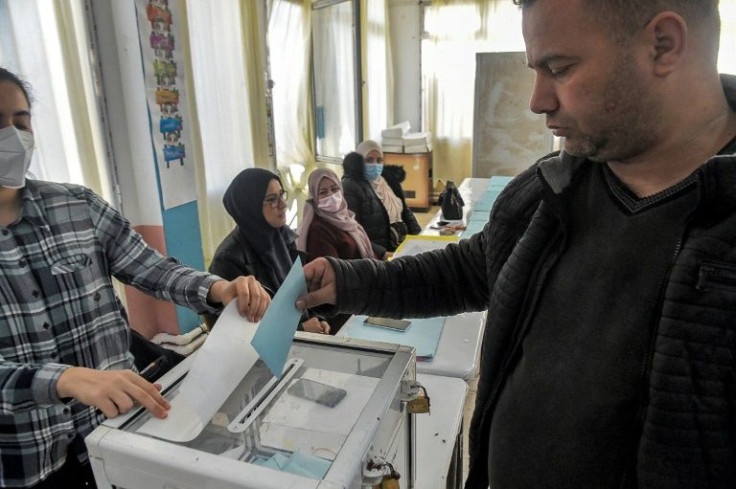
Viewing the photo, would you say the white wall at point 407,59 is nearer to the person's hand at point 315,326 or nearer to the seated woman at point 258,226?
the seated woman at point 258,226

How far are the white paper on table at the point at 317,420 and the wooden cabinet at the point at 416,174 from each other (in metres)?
5.53

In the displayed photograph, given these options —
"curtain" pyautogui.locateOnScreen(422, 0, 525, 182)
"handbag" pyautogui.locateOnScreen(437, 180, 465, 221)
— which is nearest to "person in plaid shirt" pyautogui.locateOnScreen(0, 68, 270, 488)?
"handbag" pyautogui.locateOnScreen(437, 180, 465, 221)

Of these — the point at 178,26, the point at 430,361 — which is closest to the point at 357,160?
the point at 178,26

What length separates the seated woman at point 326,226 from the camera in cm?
284

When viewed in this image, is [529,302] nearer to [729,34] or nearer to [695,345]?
[695,345]

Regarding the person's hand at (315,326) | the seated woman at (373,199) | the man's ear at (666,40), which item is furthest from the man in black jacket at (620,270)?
the seated woman at (373,199)

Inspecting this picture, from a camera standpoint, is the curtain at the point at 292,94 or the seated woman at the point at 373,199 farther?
the curtain at the point at 292,94

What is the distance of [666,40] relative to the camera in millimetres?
618

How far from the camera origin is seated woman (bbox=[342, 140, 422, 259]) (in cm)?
351

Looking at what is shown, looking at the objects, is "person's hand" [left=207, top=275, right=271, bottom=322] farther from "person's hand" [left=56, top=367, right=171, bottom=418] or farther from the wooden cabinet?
the wooden cabinet

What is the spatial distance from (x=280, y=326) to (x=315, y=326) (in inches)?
61.6

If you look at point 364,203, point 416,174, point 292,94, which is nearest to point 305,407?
point 364,203

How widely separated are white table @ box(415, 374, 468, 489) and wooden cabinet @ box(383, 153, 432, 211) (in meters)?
5.00

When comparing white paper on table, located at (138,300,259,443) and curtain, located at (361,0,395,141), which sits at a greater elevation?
curtain, located at (361,0,395,141)
